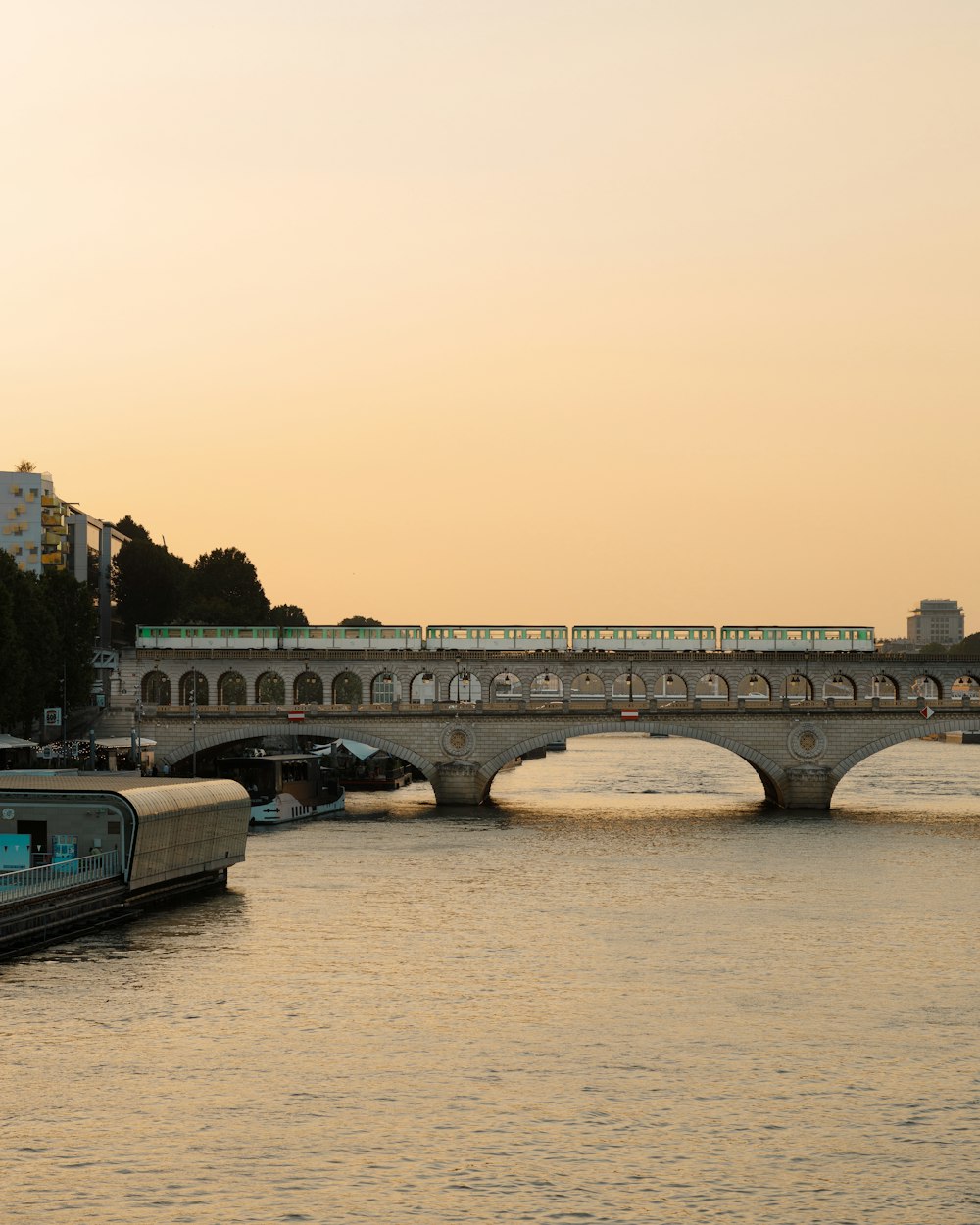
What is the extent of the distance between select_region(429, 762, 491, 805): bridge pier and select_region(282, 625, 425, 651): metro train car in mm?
14140

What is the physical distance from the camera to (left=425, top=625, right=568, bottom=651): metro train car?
143 meters

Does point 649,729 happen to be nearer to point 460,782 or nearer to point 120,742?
point 460,782

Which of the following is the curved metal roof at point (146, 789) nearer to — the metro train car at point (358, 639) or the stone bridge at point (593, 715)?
the stone bridge at point (593, 715)

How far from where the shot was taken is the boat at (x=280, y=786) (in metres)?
124

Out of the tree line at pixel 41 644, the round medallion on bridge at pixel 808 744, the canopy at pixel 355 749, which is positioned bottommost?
the canopy at pixel 355 749

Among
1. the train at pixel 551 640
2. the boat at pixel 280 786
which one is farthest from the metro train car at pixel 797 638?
the boat at pixel 280 786

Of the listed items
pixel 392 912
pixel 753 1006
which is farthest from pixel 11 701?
pixel 753 1006

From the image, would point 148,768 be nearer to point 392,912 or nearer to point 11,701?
point 11,701

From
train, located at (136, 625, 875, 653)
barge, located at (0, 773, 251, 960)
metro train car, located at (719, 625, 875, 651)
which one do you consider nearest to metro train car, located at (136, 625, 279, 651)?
train, located at (136, 625, 875, 653)

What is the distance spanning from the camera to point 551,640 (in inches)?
5655

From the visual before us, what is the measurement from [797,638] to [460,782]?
32.2 metres

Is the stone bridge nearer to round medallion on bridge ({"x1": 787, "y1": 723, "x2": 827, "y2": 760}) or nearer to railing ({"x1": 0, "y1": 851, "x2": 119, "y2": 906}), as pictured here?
round medallion on bridge ({"x1": 787, "y1": 723, "x2": 827, "y2": 760})

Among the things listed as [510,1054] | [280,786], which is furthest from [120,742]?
[510,1054]

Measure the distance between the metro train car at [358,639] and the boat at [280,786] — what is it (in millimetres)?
12619
